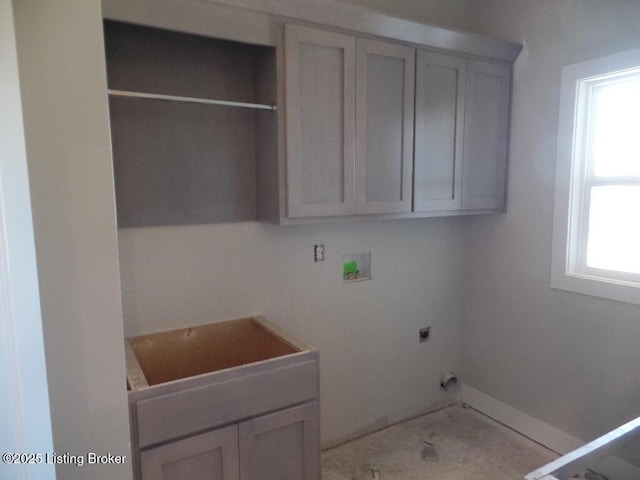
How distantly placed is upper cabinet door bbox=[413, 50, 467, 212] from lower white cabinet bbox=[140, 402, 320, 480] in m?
1.29

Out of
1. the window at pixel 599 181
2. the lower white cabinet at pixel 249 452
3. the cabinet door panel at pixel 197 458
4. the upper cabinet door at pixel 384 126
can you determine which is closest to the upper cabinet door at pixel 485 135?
the window at pixel 599 181

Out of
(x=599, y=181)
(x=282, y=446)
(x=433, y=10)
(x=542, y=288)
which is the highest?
(x=433, y=10)

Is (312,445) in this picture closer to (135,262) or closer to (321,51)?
(135,262)

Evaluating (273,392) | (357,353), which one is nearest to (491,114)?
(357,353)

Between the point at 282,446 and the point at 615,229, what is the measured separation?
2.04m

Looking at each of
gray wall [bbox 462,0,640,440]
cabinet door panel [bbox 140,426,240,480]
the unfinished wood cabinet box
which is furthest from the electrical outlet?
cabinet door panel [bbox 140,426,240,480]

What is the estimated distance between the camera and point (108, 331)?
3.73ft

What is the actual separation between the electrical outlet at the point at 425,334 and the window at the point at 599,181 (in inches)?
33.6

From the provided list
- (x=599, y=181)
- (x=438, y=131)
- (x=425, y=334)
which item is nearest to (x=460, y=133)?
(x=438, y=131)

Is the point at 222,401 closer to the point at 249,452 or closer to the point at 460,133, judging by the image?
the point at 249,452

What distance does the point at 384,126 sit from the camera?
2.23m

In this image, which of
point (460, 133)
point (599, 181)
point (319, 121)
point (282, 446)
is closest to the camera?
point (282, 446)

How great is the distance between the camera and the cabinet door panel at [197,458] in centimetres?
154

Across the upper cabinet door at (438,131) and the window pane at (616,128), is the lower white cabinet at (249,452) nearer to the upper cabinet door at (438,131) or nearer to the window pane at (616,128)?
the upper cabinet door at (438,131)
